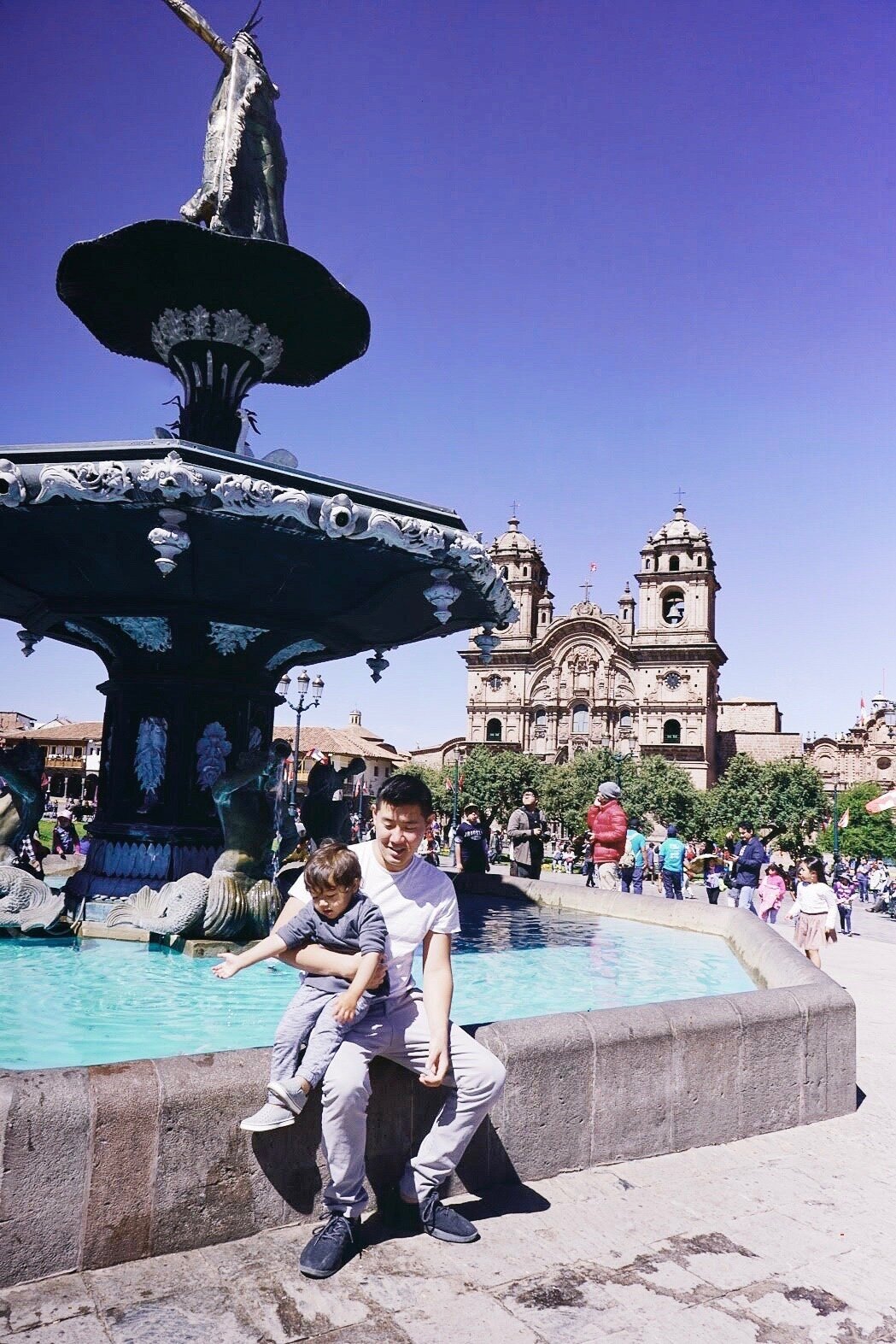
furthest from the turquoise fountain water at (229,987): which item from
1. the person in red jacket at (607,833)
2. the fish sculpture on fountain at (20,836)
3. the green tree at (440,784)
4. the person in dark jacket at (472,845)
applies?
the green tree at (440,784)

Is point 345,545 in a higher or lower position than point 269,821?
higher

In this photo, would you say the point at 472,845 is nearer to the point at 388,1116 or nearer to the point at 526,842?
the point at 526,842

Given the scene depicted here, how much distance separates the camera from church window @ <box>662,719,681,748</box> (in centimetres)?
6777

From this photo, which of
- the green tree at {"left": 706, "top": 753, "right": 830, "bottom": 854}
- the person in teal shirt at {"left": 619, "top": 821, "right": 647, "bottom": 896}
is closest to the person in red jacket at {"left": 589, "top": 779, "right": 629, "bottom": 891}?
the person in teal shirt at {"left": 619, "top": 821, "right": 647, "bottom": 896}

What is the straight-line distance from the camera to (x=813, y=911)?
8.48 m

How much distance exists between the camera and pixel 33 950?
655 centimetres

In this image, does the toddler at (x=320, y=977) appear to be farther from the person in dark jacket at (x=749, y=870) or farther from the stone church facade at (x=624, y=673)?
the stone church facade at (x=624, y=673)

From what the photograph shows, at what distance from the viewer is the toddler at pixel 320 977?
288 cm

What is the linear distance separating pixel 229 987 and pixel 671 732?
2556 inches

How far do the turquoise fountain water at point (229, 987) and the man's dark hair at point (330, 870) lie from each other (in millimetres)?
1355

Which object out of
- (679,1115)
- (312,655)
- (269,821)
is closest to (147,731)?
(269,821)

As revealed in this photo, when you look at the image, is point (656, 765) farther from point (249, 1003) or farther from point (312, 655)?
point (249, 1003)

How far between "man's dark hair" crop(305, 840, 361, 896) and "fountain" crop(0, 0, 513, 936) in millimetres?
3521

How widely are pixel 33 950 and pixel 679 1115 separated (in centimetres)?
473
